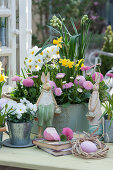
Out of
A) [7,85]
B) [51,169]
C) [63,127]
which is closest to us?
[51,169]

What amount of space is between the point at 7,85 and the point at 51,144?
985 mm

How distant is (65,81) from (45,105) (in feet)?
0.63

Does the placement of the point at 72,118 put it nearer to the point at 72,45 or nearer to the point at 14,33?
the point at 72,45

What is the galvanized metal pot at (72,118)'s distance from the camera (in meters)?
1.87

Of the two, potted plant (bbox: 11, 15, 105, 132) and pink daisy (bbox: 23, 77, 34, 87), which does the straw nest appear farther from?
pink daisy (bbox: 23, 77, 34, 87)

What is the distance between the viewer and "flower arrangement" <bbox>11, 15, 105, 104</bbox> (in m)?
1.86

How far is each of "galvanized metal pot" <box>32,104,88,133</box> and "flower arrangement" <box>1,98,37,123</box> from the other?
0.24m

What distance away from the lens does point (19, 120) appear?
5.43ft

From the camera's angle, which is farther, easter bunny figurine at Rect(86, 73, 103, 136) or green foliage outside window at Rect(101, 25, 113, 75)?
green foliage outside window at Rect(101, 25, 113, 75)

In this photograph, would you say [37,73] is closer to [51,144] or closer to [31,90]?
[31,90]

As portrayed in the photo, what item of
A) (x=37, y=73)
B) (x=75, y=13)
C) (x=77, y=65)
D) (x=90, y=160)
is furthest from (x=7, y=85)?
(x=75, y=13)

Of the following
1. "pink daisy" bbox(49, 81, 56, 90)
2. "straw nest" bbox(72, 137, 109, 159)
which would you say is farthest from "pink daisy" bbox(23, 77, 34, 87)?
"straw nest" bbox(72, 137, 109, 159)

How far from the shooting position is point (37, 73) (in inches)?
80.0

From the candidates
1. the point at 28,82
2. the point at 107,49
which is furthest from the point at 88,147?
the point at 107,49
